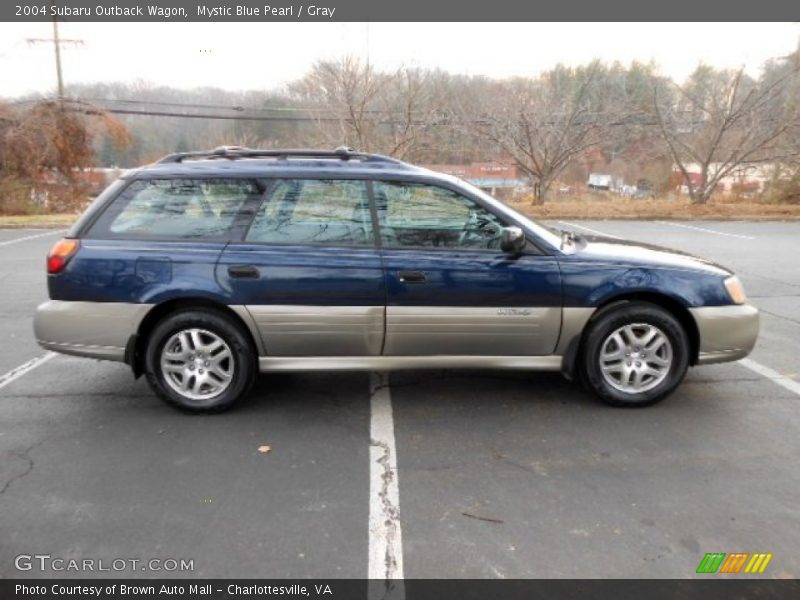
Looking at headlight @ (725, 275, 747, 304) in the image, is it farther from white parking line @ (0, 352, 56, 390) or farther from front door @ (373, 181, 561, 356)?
white parking line @ (0, 352, 56, 390)

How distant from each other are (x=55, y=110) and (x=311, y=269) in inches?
858

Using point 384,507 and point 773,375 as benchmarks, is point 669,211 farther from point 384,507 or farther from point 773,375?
point 384,507

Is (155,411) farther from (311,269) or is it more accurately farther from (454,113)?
(454,113)

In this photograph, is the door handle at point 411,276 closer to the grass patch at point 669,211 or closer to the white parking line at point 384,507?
the white parking line at point 384,507

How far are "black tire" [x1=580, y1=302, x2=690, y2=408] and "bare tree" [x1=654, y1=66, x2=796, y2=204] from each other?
19.1 metres

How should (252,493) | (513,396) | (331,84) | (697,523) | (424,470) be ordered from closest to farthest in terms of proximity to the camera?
1. (697,523)
2. (252,493)
3. (424,470)
4. (513,396)
5. (331,84)

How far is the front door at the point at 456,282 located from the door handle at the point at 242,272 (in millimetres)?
851

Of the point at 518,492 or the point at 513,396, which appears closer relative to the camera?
the point at 518,492

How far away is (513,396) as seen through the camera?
4031 millimetres

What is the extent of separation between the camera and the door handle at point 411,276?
3570mm

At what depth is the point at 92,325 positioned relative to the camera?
3.60 m

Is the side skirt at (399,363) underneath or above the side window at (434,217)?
underneath

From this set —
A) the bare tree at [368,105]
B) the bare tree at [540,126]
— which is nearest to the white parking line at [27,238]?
the bare tree at [368,105]

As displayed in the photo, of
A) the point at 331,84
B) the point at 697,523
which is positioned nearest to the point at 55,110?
the point at 331,84
